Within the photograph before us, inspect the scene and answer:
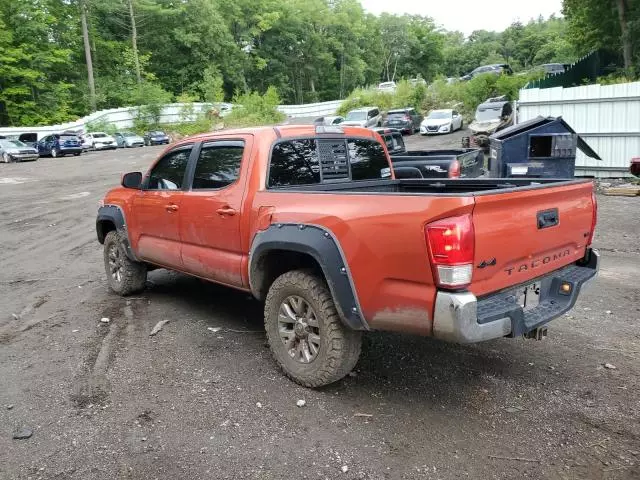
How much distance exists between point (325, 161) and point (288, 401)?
207 cm

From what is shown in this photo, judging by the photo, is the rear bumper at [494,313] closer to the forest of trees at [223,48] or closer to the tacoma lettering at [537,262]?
the tacoma lettering at [537,262]

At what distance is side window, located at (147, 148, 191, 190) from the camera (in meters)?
5.28

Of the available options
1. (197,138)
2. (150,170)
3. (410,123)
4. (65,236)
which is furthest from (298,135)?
(410,123)

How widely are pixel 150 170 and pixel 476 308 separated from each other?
13.4ft

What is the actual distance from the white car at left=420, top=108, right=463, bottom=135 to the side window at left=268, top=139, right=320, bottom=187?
2783cm

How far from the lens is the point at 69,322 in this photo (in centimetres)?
561

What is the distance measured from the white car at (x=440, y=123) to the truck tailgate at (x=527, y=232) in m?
28.2

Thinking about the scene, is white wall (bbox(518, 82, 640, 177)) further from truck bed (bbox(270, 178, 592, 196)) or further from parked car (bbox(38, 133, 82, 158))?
parked car (bbox(38, 133, 82, 158))

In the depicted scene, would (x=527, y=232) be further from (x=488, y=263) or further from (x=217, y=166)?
(x=217, y=166)

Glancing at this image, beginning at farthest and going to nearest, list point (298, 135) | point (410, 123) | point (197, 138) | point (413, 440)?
1. point (410, 123)
2. point (197, 138)
3. point (298, 135)
4. point (413, 440)

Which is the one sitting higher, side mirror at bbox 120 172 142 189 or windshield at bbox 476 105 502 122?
windshield at bbox 476 105 502 122

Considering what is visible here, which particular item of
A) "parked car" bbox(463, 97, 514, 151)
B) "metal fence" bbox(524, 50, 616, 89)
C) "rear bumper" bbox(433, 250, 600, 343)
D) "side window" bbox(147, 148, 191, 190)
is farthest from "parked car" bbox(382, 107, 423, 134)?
"rear bumper" bbox(433, 250, 600, 343)

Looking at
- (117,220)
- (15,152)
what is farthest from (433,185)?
(15,152)

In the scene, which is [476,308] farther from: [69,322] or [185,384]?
[69,322]
